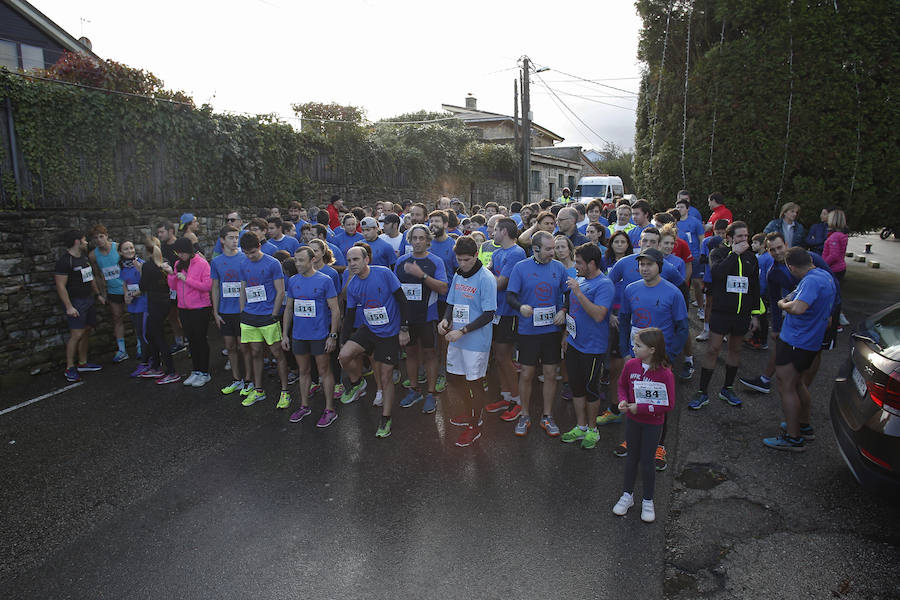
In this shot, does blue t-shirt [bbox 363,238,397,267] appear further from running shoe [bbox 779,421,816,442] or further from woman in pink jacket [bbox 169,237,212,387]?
running shoe [bbox 779,421,816,442]

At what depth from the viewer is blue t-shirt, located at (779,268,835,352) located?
15.9 ft

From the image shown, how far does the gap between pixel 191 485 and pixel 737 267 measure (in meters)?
6.13

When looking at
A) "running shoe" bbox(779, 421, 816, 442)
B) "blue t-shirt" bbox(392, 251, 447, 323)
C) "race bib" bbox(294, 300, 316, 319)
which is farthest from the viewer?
"blue t-shirt" bbox(392, 251, 447, 323)

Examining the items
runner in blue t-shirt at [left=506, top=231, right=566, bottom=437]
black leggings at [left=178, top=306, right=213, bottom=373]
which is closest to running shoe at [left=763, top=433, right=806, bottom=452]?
runner in blue t-shirt at [left=506, top=231, right=566, bottom=437]

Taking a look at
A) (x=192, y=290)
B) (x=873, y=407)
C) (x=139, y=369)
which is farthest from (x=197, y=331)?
(x=873, y=407)

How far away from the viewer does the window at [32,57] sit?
646 inches

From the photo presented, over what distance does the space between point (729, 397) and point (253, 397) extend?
5792 millimetres

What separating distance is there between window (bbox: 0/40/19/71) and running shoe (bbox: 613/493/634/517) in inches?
809

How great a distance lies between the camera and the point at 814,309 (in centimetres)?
487

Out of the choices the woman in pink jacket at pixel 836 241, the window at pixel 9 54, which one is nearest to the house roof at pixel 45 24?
the window at pixel 9 54

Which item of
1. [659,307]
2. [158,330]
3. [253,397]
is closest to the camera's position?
[659,307]

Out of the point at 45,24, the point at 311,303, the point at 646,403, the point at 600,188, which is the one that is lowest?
the point at 646,403

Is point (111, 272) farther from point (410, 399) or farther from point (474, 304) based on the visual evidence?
point (474, 304)

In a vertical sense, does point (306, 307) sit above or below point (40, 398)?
above
